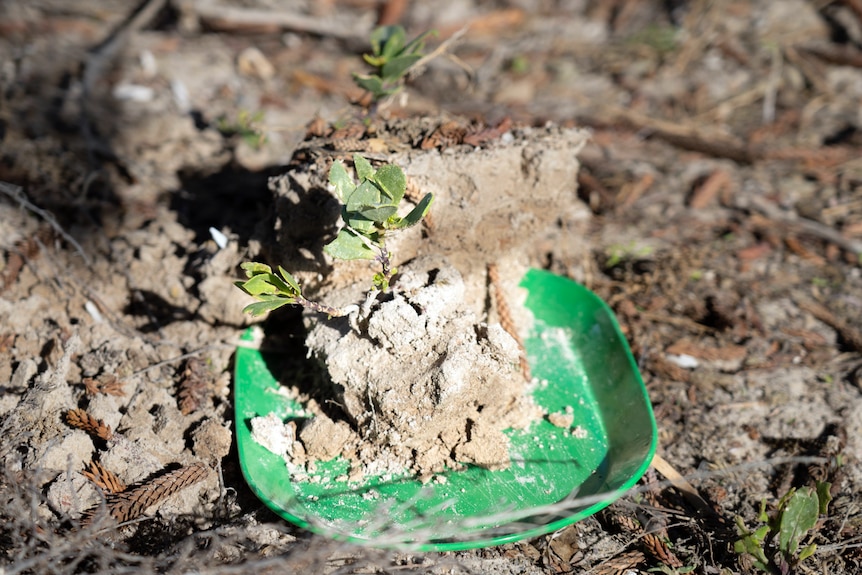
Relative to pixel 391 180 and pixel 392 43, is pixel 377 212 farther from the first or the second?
pixel 392 43

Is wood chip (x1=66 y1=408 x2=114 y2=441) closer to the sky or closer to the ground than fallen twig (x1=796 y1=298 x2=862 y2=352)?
closer to the sky

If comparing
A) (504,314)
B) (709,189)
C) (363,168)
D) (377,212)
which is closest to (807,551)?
(504,314)

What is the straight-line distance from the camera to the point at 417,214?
204 cm

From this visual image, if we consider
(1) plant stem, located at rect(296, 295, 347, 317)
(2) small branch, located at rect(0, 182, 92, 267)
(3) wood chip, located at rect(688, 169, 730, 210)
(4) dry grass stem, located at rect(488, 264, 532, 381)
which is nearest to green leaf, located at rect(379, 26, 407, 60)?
(4) dry grass stem, located at rect(488, 264, 532, 381)

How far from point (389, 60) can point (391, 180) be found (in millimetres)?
711

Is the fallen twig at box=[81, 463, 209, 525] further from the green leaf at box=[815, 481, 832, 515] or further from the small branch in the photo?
the green leaf at box=[815, 481, 832, 515]

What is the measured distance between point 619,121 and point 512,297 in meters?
2.33

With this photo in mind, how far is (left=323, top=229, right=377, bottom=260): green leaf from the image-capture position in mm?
2033

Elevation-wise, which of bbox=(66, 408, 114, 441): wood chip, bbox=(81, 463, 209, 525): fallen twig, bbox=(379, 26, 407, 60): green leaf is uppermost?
bbox=(379, 26, 407, 60): green leaf

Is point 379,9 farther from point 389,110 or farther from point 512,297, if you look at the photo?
point 512,297

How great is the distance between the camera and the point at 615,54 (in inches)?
202

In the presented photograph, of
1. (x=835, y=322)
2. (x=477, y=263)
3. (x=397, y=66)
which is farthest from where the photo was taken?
(x=835, y=322)

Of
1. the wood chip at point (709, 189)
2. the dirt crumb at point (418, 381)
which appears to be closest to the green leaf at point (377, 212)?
the dirt crumb at point (418, 381)

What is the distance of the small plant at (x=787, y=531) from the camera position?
6.48ft
